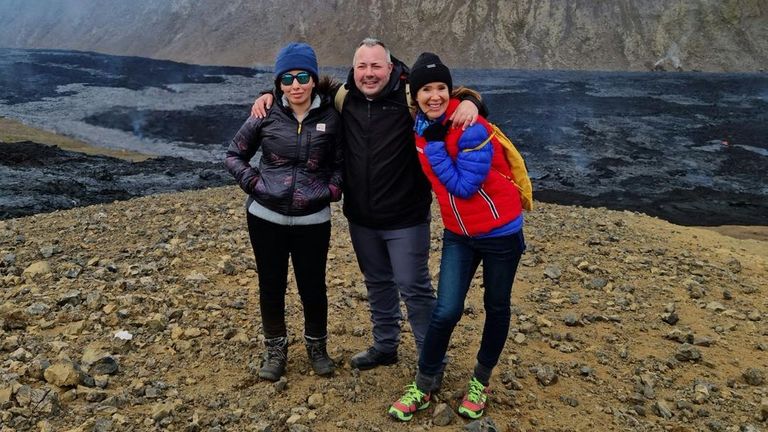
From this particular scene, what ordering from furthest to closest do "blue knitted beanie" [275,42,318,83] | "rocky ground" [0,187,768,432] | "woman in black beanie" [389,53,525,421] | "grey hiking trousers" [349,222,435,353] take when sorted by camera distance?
1. "grey hiking trousers" [349,222,435,353]
2. "rocky ground" [0,187,768,432]
3. "blue knitted beanie" [275,42,318,83]
4. "woman in black beanie" [389,53,525,421]

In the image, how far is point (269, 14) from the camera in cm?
7231

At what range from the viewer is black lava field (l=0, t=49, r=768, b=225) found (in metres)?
18.3

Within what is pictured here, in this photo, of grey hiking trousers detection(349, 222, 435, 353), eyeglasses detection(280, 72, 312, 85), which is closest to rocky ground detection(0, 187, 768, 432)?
grey hiking trousers detection(349, 222, 435, 353)

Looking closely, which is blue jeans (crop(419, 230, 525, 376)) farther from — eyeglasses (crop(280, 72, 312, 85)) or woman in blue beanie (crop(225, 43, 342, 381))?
eyeglasses (crop(280, 72, 312, 85))

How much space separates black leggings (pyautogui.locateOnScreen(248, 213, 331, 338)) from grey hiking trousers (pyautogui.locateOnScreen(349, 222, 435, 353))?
323 mm

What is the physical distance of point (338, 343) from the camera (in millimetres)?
4992

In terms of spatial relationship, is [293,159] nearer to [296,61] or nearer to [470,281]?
[296,61]

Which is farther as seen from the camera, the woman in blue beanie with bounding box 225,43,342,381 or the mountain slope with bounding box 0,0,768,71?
the mountain slope with bounding box 0,0,768,71

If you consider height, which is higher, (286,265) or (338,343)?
(286,265)

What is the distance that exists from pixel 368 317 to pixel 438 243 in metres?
3.30

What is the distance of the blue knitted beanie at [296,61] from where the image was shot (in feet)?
12.4

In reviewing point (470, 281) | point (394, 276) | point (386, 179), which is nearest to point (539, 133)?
point (394, 276)

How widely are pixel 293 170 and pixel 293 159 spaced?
72 millimetres

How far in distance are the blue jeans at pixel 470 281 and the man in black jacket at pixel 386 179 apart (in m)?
0.32
